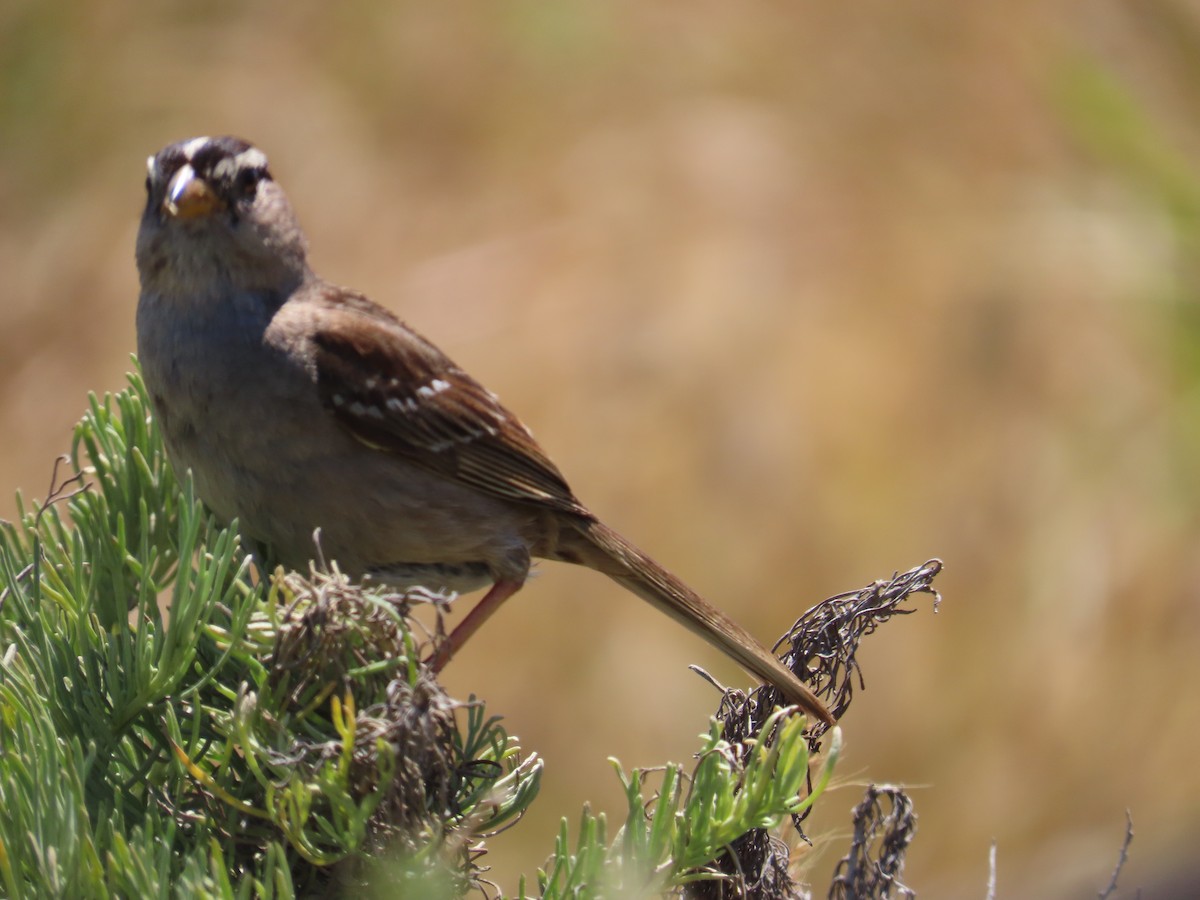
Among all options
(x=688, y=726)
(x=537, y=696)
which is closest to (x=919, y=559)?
(x=688, y=726)

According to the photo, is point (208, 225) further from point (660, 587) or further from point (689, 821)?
point (689, 821)

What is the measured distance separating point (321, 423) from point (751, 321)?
236cm

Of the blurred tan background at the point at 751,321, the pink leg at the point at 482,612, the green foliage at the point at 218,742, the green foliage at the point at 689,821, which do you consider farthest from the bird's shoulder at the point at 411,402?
the blurred tan background at the point at 751,321

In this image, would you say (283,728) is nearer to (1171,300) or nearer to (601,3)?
(1171,300)

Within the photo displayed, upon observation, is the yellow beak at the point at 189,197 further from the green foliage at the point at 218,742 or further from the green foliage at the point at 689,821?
the green foliage at the point at 689,821

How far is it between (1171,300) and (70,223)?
291cm

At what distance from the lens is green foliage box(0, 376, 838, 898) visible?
85cm

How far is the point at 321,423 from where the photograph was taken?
5.91ft

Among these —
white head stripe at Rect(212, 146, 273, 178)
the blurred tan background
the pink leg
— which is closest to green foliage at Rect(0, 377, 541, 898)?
the pink leg

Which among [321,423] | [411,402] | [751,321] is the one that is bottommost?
[321,423]

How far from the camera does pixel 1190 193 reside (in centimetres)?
184

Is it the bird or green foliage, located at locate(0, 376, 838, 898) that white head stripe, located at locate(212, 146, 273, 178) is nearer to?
the bird

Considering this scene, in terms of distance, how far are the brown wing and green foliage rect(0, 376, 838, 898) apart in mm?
806

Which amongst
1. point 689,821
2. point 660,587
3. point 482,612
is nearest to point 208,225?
point 482,612
